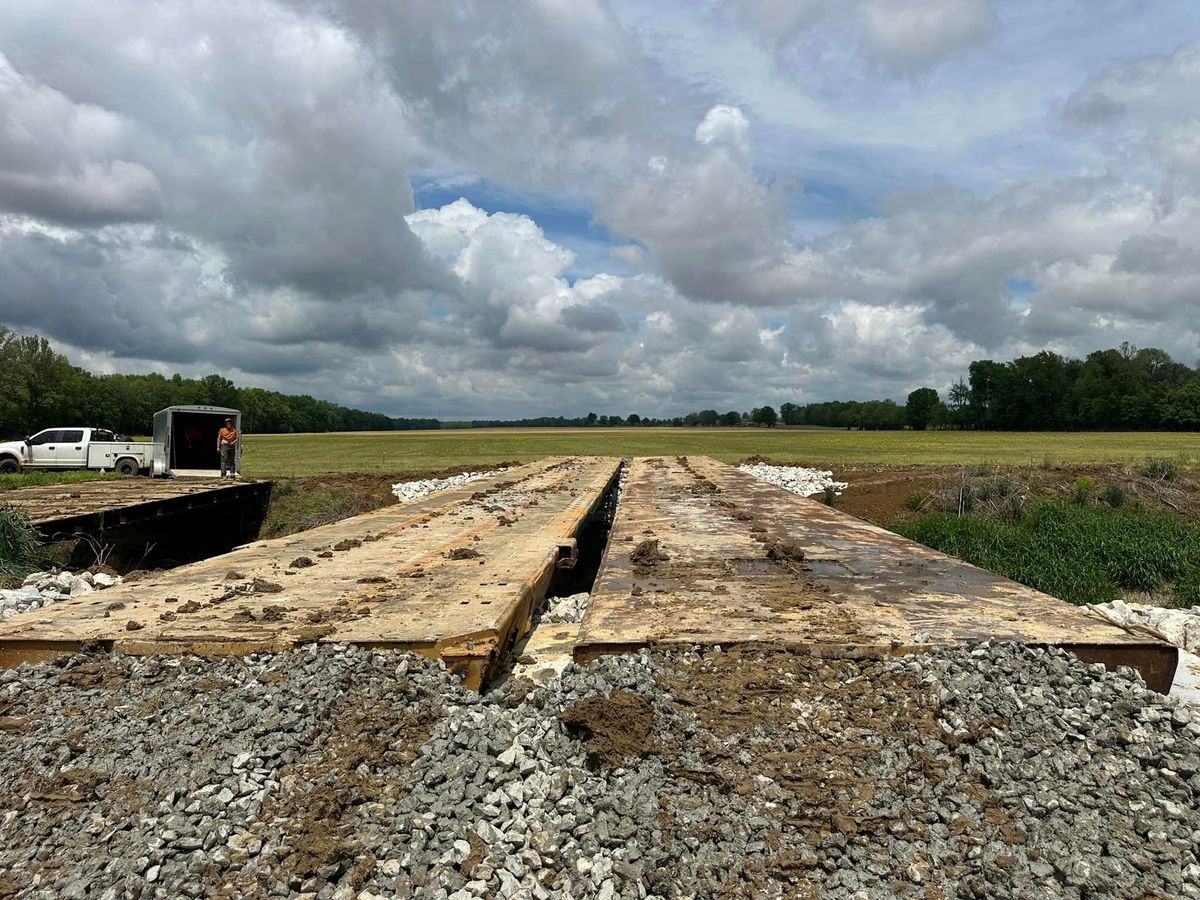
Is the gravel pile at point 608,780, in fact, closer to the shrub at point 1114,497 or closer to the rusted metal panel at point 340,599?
the rusted metal panel at point 340,599

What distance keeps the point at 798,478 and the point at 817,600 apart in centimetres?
1881

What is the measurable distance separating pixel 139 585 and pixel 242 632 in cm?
205

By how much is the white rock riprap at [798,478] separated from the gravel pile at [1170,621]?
1125 cm

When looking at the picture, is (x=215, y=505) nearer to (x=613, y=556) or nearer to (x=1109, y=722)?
(x=613, y=556)

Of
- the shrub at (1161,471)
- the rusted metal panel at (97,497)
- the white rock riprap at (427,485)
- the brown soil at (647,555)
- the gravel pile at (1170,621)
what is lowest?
the white rock riprap at (427,485)

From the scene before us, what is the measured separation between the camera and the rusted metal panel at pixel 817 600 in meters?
3.90

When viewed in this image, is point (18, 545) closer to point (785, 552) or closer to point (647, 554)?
point (647, 554)

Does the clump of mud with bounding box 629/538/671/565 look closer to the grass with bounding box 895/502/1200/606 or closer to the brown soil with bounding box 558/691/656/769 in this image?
the brown soil with bounding box 558/691/656/769

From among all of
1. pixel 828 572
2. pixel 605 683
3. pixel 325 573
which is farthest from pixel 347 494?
pixel 605 683

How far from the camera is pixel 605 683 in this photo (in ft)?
11.8

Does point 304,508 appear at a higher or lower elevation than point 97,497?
lower

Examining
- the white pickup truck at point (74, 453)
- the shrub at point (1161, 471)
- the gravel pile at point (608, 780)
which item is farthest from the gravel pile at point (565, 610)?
the white pickup truck at point (74, 453)

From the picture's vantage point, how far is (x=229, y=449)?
19156 millimetres

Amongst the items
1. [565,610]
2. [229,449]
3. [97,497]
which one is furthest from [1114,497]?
[229,449]
